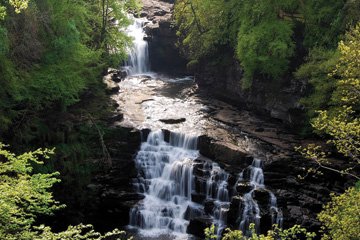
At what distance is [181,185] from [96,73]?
10596 millimetres

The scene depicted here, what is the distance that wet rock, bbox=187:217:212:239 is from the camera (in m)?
21.9

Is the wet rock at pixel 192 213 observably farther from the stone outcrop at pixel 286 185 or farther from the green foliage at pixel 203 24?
the green foliage at pixel 203 24

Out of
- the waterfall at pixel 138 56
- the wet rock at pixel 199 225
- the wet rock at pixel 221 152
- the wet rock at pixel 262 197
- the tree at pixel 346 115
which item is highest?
the waterfall at pixel 138 56

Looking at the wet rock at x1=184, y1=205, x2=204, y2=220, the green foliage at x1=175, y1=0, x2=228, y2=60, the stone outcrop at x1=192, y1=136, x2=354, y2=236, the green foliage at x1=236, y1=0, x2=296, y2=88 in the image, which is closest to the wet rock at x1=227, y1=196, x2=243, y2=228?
the stone outcrop at x1=192, y1=136, x2=354, y2=236

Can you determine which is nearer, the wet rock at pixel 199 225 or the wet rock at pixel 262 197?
the wet rock at pixel 262 197

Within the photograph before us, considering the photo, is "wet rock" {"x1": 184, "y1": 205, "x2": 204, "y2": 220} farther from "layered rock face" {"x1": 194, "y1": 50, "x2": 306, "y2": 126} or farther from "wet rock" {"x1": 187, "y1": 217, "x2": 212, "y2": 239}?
"layered rock face" {"x1": 194, "y1": 50, "x2": 306, "y2": 126}

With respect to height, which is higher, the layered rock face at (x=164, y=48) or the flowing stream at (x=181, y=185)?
the layered rock face at (x=164, y=48)

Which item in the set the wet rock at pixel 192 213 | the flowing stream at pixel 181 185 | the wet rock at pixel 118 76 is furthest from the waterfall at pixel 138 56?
the wet rock at pixel 192 213

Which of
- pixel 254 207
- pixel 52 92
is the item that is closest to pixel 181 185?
pixel 254 207

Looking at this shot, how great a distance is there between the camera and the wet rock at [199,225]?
21.9m

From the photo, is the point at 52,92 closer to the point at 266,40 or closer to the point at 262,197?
the point at 262,197

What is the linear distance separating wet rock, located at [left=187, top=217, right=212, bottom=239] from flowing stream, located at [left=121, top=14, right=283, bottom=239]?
0.20 feet

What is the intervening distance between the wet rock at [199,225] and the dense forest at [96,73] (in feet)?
8.00

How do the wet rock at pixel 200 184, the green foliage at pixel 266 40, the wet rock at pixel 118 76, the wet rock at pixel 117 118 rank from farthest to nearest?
the wet rock at pixel 118 76 → the green foliage at pixel 266 40 → the wet rock at pixel 117 118 → the wet rock at pixel 200 184
